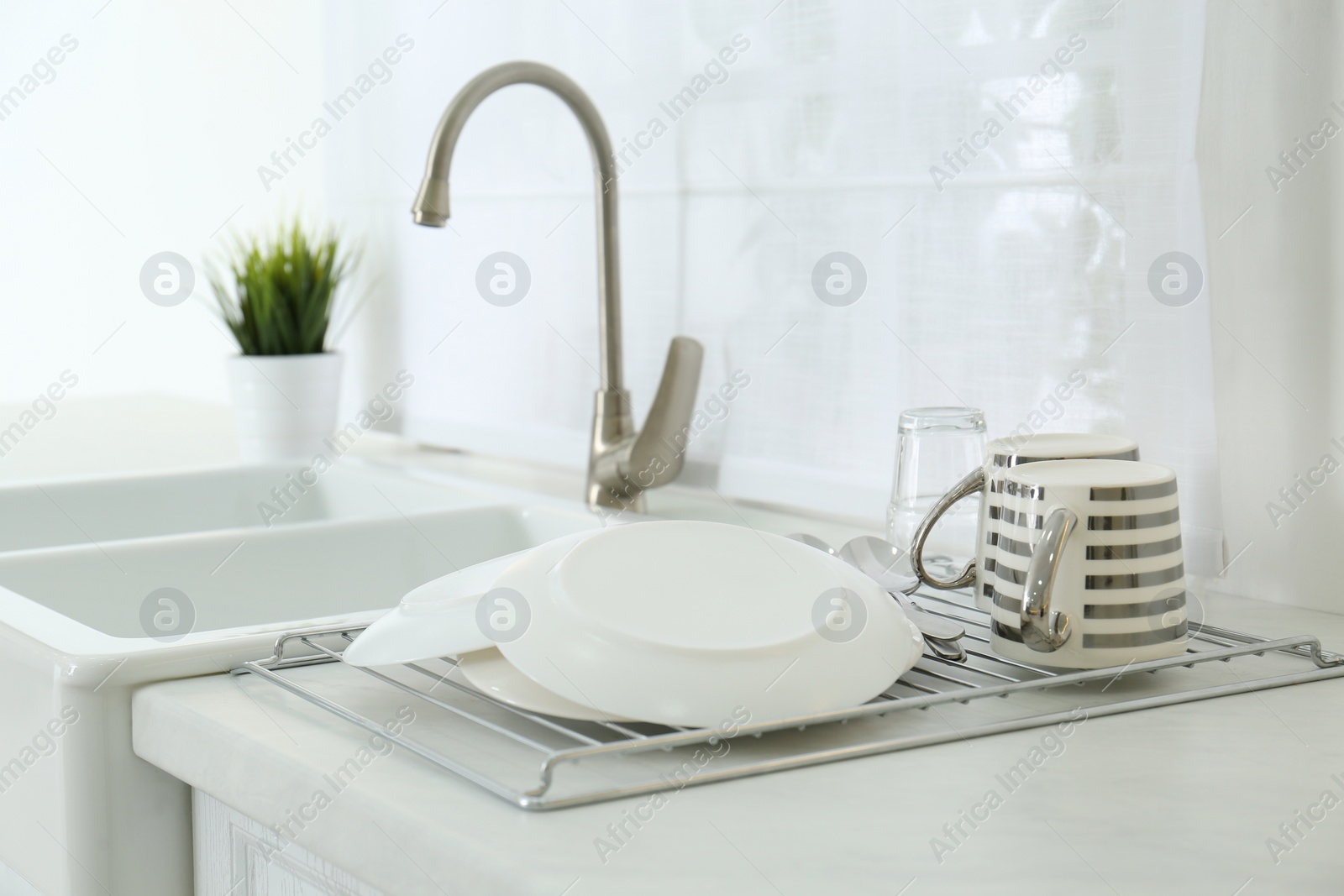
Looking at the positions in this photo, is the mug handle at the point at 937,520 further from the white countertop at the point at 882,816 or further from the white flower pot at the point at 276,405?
the white flower pot at the point at 276,405

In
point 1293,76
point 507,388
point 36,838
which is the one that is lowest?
point 36,838

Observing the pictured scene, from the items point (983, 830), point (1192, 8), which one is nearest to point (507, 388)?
point (1192, 8)

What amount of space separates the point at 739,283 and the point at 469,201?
18.4 inches

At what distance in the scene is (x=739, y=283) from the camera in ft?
4.23

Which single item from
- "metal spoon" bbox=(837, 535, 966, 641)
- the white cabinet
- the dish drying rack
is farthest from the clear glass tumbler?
the white cabinet

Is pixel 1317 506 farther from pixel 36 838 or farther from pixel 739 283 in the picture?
pixel 36 838

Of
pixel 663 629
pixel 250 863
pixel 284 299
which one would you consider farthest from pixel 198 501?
pixel 663 629

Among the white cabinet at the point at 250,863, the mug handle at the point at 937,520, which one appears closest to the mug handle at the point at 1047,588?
the mug handle at the point at 937,520

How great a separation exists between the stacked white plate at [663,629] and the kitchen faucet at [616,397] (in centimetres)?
55

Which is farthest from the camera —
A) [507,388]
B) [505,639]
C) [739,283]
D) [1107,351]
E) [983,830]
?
[507,388]

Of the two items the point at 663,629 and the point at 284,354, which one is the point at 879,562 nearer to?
the point at 663,629

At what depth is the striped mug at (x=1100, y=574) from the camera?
66 centimetres

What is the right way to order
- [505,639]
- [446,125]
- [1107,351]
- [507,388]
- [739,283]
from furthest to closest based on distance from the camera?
[507,388] < [739,283] < [446,125] < [1107,351] < [505,639]

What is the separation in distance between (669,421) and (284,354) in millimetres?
567
